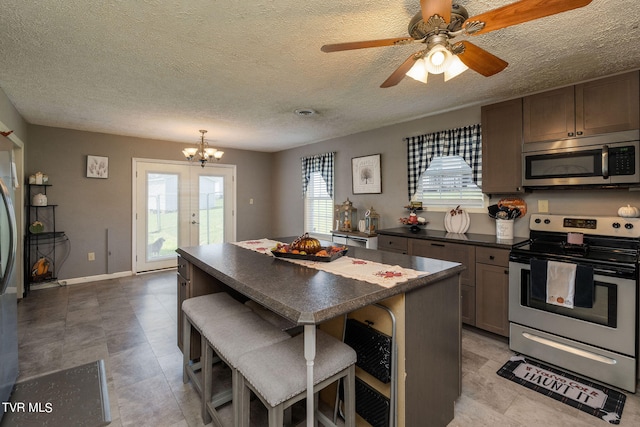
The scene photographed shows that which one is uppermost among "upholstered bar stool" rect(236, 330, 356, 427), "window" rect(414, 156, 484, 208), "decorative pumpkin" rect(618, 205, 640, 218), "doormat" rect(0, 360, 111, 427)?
"window" rect(414, 156, 484, 208)

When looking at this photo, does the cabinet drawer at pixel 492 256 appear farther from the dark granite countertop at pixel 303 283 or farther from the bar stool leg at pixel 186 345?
the bar stool leg at pixel 186 345

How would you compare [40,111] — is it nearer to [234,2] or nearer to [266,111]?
[266,111]

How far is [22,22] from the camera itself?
5.79 feet

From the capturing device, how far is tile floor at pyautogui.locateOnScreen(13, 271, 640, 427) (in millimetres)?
1790

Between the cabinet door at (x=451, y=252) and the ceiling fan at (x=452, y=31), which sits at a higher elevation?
the ceiling fan at (x=452, y=31)

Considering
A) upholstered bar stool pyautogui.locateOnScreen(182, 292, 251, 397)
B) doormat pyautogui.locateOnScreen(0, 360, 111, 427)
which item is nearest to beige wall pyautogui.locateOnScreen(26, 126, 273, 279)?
doormat pyautogui.locateOnScreen(0, 360, 111, 427)

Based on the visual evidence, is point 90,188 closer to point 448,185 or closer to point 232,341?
point 232,341

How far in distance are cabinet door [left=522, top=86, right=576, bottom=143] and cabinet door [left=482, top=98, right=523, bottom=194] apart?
7 centimetres

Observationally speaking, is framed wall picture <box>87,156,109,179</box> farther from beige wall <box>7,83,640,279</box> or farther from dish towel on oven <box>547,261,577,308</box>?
dish towel on oven <box>547,261,577,308</box>

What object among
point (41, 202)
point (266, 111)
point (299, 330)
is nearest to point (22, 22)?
point (266, 111)

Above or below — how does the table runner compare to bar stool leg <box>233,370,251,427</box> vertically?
above

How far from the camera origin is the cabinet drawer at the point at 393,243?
329 centimetres

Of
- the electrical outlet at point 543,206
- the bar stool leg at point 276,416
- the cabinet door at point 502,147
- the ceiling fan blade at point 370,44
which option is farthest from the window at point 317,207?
the bar stool leg at point 276,416

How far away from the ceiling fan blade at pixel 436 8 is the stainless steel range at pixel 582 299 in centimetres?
194
